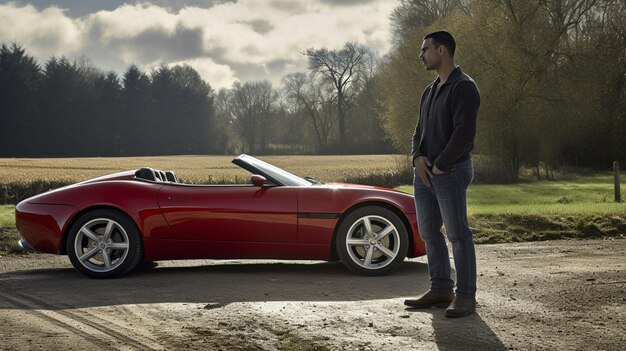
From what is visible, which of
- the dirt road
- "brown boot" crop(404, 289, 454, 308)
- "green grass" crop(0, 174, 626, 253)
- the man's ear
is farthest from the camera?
"green grass" crop(0, 174, 626, 253)

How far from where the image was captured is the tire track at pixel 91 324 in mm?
4646

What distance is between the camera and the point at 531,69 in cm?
3066

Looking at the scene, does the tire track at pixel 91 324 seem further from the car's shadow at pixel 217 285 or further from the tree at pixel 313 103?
the tree at pixel 313 103

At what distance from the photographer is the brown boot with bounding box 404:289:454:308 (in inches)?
228

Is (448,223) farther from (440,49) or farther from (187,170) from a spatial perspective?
(187,170)

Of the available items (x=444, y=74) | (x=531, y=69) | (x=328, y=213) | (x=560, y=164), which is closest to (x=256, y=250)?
(x=328, y=213)

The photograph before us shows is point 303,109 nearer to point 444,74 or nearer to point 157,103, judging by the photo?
point 157,103

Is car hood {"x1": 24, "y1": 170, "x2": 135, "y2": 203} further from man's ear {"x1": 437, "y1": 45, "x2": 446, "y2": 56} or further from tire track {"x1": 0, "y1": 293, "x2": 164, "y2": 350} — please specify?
man's ear {"x1": 437, "y1": 45, "x2": 446, "y2": 56}

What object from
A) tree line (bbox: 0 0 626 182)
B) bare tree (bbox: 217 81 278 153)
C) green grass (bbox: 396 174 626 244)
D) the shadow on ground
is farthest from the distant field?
bare tree (bbox: 217 81 278 153)

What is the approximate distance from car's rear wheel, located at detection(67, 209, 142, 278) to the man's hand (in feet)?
11.0

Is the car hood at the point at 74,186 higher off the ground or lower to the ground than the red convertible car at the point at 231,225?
higher

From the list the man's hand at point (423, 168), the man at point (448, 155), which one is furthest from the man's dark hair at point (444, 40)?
the man's hand at point (423, 168)

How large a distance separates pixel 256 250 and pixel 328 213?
0.81m

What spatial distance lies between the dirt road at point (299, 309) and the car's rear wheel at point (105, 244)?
0.57 feet
